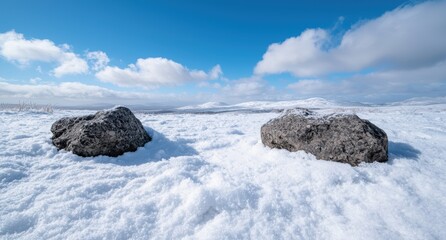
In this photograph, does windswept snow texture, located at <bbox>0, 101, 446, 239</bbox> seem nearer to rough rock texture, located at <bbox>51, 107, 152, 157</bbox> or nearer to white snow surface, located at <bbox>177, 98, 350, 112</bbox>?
rough rock texture, located at <bbox>51, 107, 152, 157</bbox>

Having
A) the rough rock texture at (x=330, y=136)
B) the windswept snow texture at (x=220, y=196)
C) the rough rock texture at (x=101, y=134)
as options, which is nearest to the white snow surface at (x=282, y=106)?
the rough rock texture at (x=330, y=136)

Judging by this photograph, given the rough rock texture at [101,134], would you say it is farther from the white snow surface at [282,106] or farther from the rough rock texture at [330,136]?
the white snow surface at [282,106]

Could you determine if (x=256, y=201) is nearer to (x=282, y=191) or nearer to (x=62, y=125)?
(x=282, y=191)

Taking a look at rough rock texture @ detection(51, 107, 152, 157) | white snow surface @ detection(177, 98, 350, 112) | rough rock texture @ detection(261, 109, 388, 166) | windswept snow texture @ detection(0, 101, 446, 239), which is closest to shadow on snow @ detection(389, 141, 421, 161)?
windswept snow texture @ detection(0, 101, 446, 239)

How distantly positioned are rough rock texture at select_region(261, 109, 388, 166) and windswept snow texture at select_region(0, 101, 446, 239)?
11.9 inches

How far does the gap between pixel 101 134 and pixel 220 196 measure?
3.98m

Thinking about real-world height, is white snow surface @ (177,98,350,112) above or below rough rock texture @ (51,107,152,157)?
below

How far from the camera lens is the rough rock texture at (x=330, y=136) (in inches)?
211

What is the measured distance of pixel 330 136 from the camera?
5.88m

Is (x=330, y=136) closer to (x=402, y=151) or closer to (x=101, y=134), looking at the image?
(x=402, y=151)

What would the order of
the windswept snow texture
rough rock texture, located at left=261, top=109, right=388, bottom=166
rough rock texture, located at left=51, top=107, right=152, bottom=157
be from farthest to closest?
rough rock texture, located at left=51, top=107, right=152, bottom=157 → rough rock texture, located at left=261, top=109, right=388, bottom=166 → the windswept snow texture

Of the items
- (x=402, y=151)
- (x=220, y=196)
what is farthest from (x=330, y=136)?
(x=220, y=196)

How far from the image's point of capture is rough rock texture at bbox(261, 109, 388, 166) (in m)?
5.37

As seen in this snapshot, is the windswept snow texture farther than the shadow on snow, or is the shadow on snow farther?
the shadow on snow
